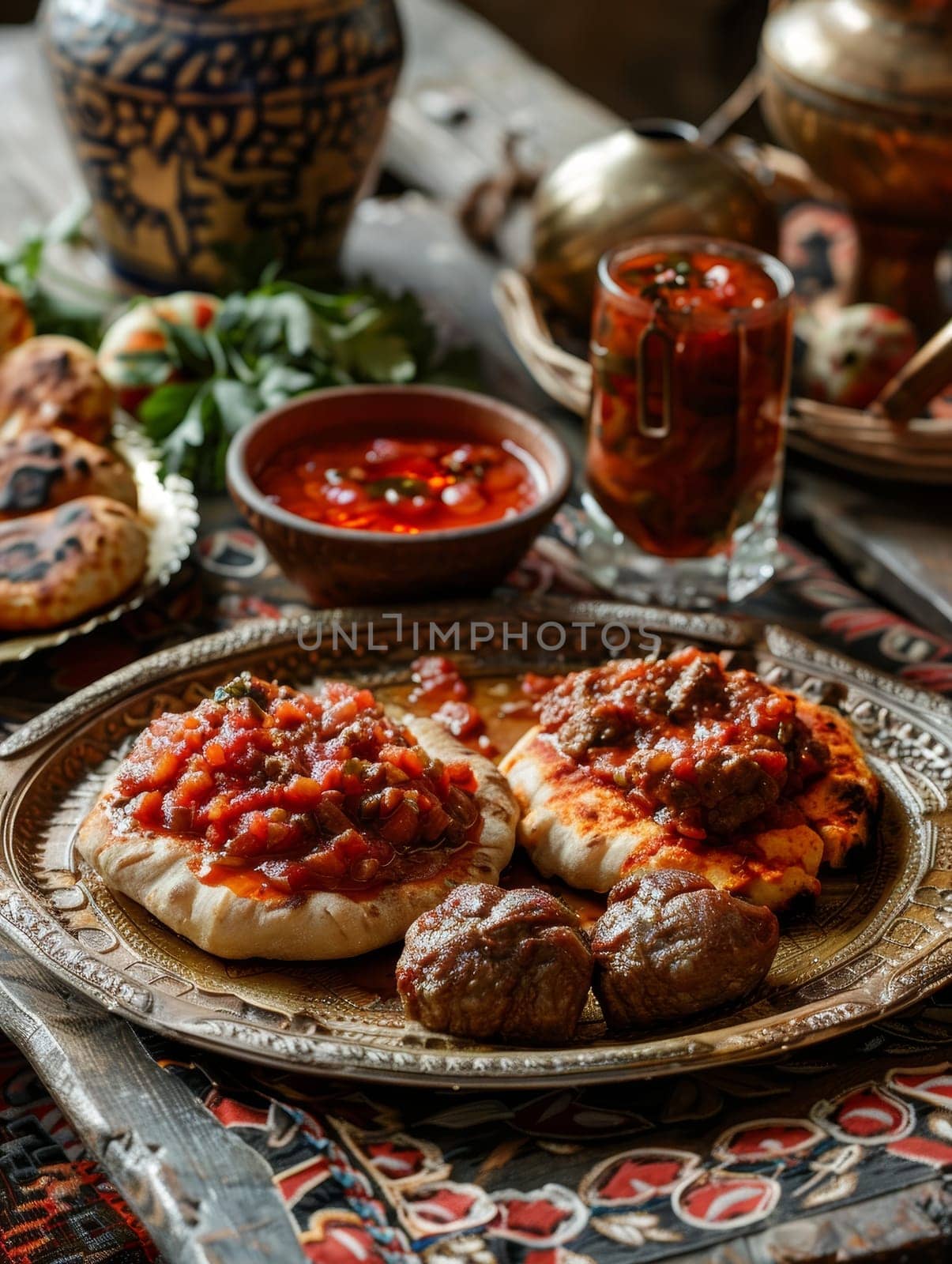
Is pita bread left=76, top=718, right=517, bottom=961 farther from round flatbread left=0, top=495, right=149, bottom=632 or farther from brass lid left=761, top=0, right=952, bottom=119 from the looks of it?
brass lid left=761, top=0, right=952, bottom=119

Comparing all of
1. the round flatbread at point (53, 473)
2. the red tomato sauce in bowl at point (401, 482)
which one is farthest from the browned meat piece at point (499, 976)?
the round flatbread at point (53, 473)

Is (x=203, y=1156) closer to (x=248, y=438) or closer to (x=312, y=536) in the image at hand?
(x=312, y=536)

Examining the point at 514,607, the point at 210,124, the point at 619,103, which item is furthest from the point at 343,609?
the point at 619,103

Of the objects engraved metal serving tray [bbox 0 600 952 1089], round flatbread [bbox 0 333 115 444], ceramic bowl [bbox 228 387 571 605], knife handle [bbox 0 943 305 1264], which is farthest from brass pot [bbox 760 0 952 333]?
knife handle [bbox 0 943 305 1264]

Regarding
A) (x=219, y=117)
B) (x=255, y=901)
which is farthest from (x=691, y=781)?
(x=219, y=117)

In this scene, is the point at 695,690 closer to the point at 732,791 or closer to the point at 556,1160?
the point at 732,791
